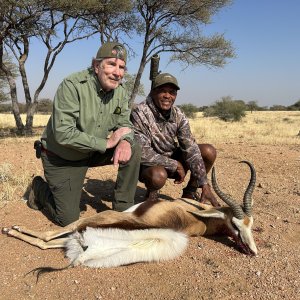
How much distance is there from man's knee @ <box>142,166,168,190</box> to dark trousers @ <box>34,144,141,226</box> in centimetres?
21

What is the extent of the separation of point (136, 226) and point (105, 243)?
1.04ft

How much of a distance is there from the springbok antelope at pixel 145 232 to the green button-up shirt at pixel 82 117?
762 millimetres

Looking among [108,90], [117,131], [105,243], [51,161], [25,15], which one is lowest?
[105,243]

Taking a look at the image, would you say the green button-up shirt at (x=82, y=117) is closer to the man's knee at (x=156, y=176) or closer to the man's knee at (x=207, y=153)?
the man's knee at (x=156, y=176)

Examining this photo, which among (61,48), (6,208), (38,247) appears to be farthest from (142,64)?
(38,247)

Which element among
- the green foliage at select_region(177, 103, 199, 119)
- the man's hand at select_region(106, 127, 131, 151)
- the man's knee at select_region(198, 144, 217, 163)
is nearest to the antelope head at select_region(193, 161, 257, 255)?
the man's hand at select_region(106, 127, 131, 151)

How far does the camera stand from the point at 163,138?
4914 mm

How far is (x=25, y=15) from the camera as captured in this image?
41.7 feet

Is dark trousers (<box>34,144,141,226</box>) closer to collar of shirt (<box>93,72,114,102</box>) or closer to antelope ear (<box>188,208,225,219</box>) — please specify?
collar of shirt (<box>93,72,114,102</box>)

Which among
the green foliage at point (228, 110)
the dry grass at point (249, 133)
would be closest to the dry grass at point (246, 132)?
the dry grass at point (249, 133)

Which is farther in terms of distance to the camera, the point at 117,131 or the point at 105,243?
the point at 117,131

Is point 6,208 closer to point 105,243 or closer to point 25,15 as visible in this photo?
point 105,243

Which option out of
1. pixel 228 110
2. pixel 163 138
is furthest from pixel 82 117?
pixel 228 110

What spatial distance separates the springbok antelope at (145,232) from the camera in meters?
3.18
